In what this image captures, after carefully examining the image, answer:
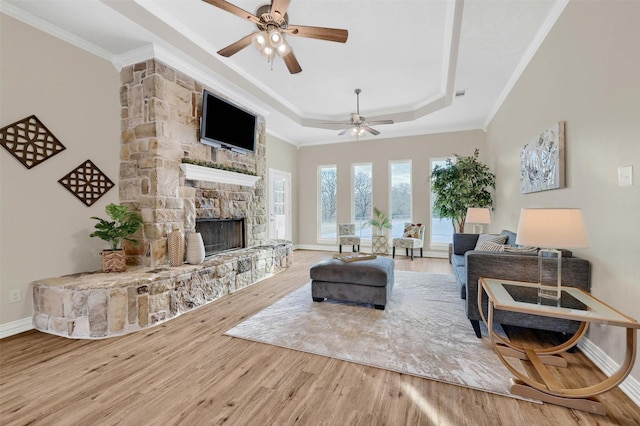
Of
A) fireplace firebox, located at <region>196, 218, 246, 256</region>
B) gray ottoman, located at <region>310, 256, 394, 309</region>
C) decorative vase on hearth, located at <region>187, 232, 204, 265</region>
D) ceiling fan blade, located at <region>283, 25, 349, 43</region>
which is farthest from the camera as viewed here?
fireplace firebox, located at <region>196, 218, 246, 256</region>

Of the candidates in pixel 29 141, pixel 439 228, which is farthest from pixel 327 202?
pixel 29 141

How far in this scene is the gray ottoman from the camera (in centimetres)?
326

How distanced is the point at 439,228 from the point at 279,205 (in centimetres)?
406

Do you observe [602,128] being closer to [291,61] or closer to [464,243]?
[464,243]

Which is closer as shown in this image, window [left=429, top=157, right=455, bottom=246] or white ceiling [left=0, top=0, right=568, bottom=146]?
white ceiling [left=0, top=0, right=568, bottom=146]

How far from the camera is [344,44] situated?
3.63m

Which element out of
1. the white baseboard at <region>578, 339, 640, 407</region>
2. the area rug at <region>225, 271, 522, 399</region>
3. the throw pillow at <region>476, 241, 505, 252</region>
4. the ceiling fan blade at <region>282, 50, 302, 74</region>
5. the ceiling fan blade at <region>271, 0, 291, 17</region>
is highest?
the ceiling fan blade at <region>271, 0, 291, 17</region>

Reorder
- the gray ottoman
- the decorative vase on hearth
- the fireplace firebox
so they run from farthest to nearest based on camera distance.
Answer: the fireplace firebox
the decorative vase on hearth
the gray ottoman

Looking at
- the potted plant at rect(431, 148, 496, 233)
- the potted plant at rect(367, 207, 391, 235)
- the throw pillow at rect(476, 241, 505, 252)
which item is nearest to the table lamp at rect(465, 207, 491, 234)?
the potted plant at rect(431, 148, 496, 233)

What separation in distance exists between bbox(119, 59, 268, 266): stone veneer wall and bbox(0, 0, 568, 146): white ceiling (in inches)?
9.8

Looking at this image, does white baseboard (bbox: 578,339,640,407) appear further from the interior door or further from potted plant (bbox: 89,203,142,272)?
the interior door

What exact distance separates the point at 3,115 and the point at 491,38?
515 centimetres

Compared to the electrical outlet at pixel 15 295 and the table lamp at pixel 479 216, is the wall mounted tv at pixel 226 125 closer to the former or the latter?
the electrical outlet at pixel 15 295

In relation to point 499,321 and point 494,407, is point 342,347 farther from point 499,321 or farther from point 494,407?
point 499,321
